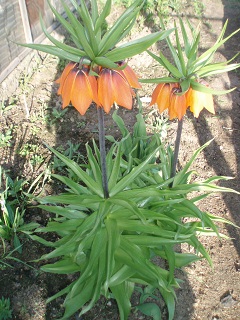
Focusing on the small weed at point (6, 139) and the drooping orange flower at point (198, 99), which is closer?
the drooping orange flower at point (198, 99)

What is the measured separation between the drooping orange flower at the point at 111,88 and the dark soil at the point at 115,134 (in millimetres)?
1430

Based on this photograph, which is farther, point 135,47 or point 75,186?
point 75,186

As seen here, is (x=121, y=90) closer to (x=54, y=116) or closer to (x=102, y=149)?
(x=102, y=149)

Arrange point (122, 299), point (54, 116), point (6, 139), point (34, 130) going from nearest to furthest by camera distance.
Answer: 1. point (122, 299)
2. point (6, 139)
3. point (34, 130)
4. point (54, 116)

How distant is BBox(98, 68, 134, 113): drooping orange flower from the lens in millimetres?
1120

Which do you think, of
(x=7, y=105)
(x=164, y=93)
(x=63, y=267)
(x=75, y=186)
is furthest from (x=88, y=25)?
(x=7, y=105)

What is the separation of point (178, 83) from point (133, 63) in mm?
2826

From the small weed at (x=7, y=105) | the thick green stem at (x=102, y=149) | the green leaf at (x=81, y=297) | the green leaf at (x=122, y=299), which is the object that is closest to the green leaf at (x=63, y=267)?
the green leaf at (x=81, y=297)

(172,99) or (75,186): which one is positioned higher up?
(172,99)

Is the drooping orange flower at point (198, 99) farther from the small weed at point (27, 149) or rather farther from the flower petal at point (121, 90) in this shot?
the small weed at point (27, 149)

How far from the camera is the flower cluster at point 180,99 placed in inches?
55.5

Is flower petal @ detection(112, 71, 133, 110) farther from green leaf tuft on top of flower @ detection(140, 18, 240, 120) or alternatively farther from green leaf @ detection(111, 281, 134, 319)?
green leaf @ detection(111, 281, 134, 319)

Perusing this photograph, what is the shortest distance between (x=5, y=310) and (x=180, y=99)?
4.86 feet

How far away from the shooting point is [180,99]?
1.44 m
